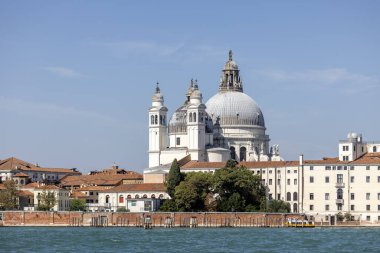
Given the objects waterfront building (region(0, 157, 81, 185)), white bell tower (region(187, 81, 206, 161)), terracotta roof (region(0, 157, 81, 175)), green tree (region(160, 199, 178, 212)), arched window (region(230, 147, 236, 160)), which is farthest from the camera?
terracotta roof (region(0, 157, 81, 175))

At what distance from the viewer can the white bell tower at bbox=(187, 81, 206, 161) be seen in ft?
457

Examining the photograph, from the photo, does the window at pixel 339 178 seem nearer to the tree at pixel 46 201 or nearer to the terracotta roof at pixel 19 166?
the tree at pixel 46 201

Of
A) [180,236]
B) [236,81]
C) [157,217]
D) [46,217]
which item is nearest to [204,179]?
[157,217]

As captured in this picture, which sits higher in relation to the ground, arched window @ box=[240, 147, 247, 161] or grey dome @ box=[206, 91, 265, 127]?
grey dome @ box=[206, 91, 265, 127]

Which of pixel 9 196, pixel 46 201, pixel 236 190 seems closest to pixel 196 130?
pixel 46 201

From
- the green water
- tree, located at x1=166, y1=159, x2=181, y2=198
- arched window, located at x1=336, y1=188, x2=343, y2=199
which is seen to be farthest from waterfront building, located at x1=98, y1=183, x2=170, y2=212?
arched window, located at x1=336, y1=188, x2=343, y2=199

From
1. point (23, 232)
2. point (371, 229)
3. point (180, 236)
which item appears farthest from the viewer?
point (371, 229)

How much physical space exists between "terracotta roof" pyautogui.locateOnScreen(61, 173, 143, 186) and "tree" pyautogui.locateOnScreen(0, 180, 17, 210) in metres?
17.6

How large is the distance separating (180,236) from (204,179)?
80.1 ft

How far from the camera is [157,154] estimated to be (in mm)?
142125

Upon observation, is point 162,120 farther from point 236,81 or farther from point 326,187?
point 326,187

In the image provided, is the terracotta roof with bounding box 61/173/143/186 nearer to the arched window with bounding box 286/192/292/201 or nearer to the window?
the arched window with bounding box 286/192/292/201

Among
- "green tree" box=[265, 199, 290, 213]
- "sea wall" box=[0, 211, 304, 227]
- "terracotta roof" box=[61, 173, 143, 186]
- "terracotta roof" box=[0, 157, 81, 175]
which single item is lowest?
"sea wall" box=[0, 211, 304, 227]

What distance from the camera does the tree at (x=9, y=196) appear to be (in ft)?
427
